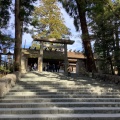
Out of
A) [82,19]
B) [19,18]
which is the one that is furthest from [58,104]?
[82,19]

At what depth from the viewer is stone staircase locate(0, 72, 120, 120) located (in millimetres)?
7094

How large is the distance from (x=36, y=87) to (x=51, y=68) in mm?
13205

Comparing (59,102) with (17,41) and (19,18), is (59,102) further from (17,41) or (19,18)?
(19,18)

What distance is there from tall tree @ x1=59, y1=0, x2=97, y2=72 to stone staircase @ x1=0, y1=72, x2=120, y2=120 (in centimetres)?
569

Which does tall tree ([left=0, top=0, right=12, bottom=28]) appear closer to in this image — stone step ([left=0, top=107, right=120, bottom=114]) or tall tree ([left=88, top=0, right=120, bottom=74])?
tall tree ([left=88, top=0, right=120, bottom=74])

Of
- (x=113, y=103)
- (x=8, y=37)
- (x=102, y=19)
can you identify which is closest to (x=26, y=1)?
(x=8, y=37)

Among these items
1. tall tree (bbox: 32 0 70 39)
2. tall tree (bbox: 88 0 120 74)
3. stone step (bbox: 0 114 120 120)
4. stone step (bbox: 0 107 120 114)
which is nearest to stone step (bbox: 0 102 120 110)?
stone step (bbox: 0 107 120 114)

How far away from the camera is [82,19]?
19.0 meters

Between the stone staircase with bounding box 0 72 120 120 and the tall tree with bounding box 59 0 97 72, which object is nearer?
the stone staircase with bounding box 0 72 120 120

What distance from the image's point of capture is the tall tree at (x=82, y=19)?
17.8 metres

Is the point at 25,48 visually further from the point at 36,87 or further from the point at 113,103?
the point at 113,103

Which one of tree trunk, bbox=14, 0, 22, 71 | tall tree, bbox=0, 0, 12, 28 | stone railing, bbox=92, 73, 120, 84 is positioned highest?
tall tree, bbox=0, 0, 12, 28

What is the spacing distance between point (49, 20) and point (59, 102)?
20375 mm

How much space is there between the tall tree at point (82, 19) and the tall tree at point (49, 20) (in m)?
7.29
